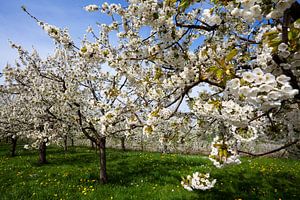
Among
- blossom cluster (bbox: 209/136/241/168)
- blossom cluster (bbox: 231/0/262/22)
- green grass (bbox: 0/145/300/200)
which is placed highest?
blossom cluster (bbox: 231/0/262/22)

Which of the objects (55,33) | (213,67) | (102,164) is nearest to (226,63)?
(213,67)

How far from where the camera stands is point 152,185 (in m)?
8.20

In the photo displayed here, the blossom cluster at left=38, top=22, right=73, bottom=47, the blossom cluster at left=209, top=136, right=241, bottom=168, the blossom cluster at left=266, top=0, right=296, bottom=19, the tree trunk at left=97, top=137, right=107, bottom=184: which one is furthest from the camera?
the tree trunk at left=97, top=137, right=107, bottom=184

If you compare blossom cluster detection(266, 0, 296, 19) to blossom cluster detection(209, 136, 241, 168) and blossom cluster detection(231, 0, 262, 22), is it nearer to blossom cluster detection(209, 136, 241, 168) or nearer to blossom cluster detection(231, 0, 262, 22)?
blossom cluster detection(231, 0, 262, 22)

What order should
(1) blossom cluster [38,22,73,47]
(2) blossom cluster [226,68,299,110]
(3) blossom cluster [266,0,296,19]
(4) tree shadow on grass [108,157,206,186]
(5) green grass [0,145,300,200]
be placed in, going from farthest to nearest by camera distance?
(4) tree shadow on grass [108,157,206,186] < (5) green grass [0,145,300,200] < (1) blossom cluster [38,22,73,47] < (3) blossom cluster [266,0,296,19] < (2) blossom cluster [226,68,299,110]

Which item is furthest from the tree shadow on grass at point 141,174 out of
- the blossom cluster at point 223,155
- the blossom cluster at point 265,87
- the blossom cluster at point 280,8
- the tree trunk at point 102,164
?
the blossom cluster at point 280,8

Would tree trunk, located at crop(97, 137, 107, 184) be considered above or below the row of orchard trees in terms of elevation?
below

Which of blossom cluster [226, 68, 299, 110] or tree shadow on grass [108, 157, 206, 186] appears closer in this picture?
blossom cluster [226, 68, 299, 110]

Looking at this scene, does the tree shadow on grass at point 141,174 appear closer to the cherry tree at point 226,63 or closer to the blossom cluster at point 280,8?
the cherry tree at point 226,63

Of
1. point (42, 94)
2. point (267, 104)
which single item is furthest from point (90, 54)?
point (42, 94)

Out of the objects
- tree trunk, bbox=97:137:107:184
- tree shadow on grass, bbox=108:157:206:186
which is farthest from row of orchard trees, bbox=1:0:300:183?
tree shadow on grass, bbox=108:157:206:186

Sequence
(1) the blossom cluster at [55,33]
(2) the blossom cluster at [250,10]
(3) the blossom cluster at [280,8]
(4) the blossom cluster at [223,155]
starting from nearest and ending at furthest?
1. (3) the blossom cluster at [280,8]
2. (2) the blossom cluster at [250,10]
3. (4) the blossom cluster at [223,155]
4. (1) the blossom cluster at [55,33]

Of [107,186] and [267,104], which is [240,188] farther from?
[267,104]

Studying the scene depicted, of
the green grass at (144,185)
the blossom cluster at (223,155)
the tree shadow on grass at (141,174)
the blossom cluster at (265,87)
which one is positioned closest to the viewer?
the blossom cluster at (265,87)
